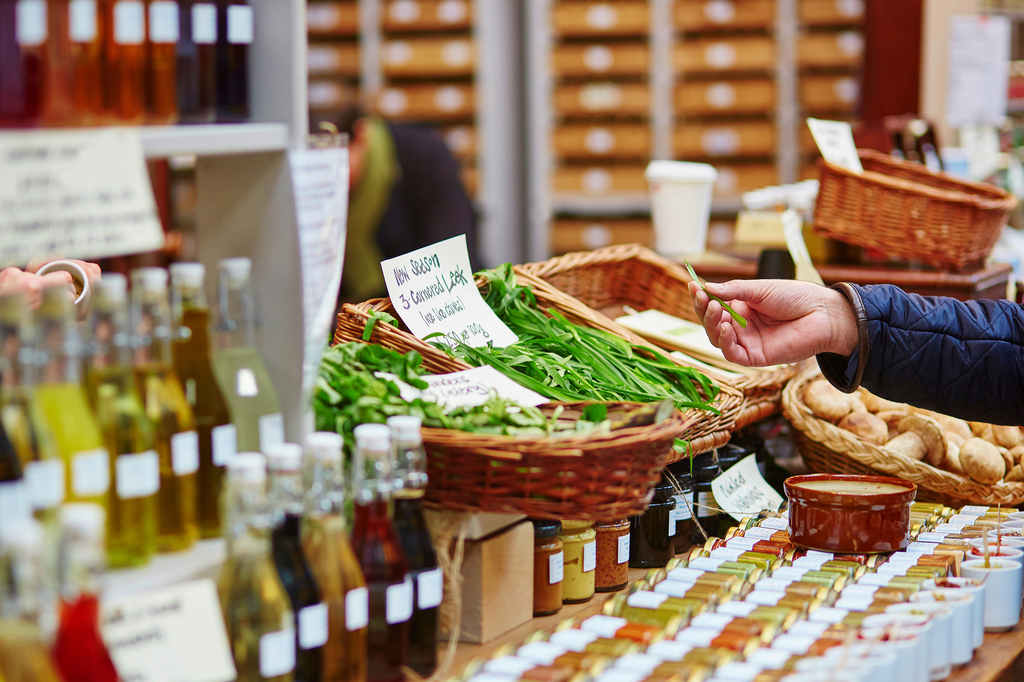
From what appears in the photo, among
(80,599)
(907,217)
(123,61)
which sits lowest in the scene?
(80,599)

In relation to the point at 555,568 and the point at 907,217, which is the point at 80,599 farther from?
the point at 907,217

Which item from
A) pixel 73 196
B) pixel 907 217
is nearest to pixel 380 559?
pixel 73 196

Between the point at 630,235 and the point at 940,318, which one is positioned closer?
the point at 940,318

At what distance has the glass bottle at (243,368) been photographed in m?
1.40

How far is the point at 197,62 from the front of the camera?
1.40m

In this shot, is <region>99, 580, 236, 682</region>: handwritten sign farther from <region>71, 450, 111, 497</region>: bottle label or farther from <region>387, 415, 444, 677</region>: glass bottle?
<region>387, 415, 444, 677</region>: glass bottle

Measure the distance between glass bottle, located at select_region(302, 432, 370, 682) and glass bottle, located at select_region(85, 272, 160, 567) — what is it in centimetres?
17

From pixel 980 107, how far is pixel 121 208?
5422 millimetres

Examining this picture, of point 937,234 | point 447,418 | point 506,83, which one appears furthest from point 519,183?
point 447,418

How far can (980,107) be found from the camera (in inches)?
235

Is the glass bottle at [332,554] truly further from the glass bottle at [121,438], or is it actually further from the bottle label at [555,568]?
the bottle label at [555,568]

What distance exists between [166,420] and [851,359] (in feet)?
4.05

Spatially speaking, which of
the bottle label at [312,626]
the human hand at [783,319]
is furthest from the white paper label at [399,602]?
the human hand at [783,319]

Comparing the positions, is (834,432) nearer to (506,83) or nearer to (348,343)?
(348,343)
